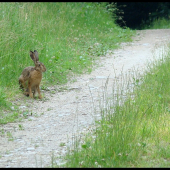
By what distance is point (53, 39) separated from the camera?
1123 centimetres

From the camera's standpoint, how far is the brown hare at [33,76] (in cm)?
761

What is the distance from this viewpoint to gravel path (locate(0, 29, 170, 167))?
478 cm

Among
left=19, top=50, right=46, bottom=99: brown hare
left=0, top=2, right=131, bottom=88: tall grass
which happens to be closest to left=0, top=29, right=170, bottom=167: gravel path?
left=19, top=50, right=46, bottom=99: brown hare

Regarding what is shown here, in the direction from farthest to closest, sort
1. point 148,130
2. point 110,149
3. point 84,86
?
point 84,86
point 148,130
point 110,149

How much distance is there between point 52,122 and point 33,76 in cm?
168

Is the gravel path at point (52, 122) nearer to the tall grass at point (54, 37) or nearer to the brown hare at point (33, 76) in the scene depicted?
the brown hare at point (33, 76)

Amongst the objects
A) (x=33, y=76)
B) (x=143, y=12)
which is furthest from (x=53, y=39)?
(x=143, y=12)

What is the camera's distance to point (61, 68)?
974 centimetres

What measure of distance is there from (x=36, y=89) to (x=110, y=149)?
373cm

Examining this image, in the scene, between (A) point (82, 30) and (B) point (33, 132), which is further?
(A) point (82, 30)

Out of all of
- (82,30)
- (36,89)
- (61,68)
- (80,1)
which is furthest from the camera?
(80,1)

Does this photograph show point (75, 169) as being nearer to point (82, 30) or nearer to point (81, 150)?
point (81, 150)

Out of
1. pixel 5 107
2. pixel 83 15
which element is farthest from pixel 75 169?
pixel 83 15

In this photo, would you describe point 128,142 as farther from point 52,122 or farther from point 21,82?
point 21,82
